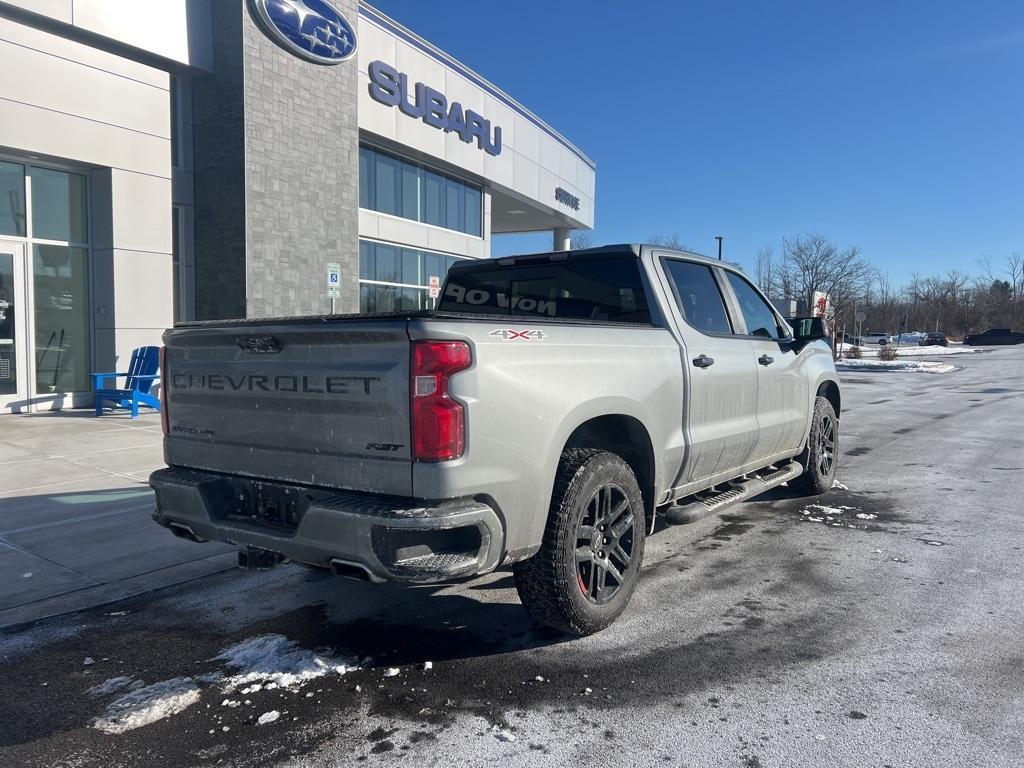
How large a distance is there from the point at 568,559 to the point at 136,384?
10.9 metres

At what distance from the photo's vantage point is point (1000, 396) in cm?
1873

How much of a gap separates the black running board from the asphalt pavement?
0.43 m

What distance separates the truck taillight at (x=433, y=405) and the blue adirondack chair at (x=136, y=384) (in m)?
10.4

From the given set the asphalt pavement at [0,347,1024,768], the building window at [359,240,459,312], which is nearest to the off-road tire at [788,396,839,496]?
the asphalt pavement at [0,347,1024,768]

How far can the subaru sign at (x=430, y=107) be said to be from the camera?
19156mm

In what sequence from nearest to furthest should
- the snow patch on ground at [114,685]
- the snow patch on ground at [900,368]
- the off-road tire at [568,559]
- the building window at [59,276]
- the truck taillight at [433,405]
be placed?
the truck taillight at [433,405] < the snow patch on ground at [114,685] < the off-road tire at [568,559] < the building window at [59,276] < the snow patch on ground at [900,368]

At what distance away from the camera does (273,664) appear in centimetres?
356

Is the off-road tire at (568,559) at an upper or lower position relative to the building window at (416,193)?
lower

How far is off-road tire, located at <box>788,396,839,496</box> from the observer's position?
21.6 feet

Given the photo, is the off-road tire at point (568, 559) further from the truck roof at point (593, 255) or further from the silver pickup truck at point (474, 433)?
the truck roof at point (593, 255)

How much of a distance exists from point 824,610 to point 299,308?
14.5 metres

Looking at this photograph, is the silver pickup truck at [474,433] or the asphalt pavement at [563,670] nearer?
the asphalt pavement at [563,670]

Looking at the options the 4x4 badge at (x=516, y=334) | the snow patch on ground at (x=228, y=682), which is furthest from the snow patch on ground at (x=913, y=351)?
the snow patch on ground at (x=228, y=682)

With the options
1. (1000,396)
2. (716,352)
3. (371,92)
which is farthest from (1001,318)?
(716,352)
